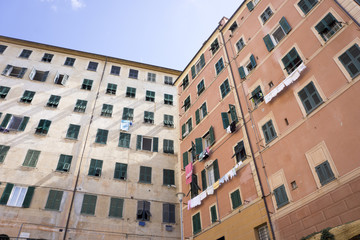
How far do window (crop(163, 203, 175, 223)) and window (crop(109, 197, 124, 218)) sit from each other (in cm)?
407

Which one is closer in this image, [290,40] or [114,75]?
[290,40]

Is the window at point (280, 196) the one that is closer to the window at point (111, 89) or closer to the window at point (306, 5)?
the window at point (306, 5)

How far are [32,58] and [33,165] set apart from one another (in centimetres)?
1445

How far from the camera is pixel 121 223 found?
84.9ft

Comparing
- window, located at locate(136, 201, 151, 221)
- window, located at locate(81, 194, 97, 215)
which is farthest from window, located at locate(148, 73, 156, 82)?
window, located at locate(81, 194, 97, 215)

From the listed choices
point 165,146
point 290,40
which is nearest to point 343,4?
point 290,40

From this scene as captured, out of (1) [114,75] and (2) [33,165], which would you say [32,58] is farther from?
(2) [33,165]

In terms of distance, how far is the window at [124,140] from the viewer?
30661mm

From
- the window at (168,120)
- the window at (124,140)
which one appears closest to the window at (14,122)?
the window at (124,140)

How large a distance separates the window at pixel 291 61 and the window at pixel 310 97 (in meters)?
1.97

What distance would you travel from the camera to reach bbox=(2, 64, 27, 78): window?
106 feet

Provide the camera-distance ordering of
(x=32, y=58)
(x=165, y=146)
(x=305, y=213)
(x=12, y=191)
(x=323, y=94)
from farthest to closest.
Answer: (x=32, y=58) < (x=165, y=146) < (x=12, y=191) < (x=323, y=94) < (x=305, y=213)

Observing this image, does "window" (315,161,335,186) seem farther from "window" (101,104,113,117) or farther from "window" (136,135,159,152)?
"window" (101,104,113,117)

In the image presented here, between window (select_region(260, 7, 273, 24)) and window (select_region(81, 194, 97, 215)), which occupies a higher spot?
window (select_region(260, 7, 273, 24))
